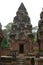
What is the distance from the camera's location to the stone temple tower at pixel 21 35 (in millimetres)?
32656

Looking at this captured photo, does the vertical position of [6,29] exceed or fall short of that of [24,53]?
it exceeds it

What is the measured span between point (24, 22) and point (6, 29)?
828 cm

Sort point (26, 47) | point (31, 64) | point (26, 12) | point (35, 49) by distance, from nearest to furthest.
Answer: point (31, 64) → point (35, 49) → point (26, 47) → point (26, 12)

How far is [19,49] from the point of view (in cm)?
3341

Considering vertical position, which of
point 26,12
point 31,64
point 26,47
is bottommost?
point 31,64

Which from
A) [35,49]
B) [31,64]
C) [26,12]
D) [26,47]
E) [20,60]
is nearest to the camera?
[31,64]

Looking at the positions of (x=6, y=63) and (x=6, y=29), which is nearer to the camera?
(x=6, y=63)

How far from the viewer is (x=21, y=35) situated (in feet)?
109

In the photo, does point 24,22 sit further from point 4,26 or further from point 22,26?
point 4,26

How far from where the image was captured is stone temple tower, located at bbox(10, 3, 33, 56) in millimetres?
32656

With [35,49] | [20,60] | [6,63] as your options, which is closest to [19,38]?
[35,49]

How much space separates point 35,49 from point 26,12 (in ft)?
24.1

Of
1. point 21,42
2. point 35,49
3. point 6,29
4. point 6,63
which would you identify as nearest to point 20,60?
point 35,49

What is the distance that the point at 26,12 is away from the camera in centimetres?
3566
